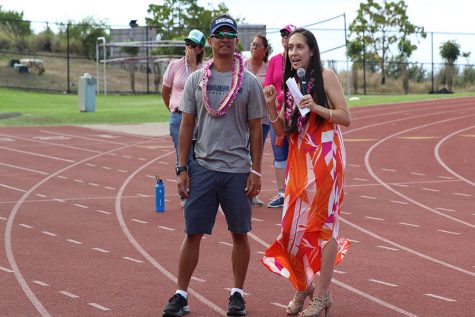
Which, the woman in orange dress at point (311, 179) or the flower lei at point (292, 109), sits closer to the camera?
the woman in orange dress at point (311, 179)

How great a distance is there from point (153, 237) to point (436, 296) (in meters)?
3.62

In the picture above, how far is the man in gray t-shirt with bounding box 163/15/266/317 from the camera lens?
709 centimetres

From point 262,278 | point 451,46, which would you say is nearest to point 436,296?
point 262,278

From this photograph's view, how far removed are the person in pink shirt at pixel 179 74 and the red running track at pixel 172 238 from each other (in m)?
1.12

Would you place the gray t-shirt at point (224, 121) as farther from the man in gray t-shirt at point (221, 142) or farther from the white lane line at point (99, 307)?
the white lane line at point (99, 307)

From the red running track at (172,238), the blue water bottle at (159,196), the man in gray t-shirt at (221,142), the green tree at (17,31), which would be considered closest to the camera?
the man in gray t-shirt at (221,142)

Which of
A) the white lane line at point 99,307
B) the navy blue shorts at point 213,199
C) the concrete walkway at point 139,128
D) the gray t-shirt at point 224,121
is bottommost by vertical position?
the white lane line at point 99,307

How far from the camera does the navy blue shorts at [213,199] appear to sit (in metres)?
7.12

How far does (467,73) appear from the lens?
62500 mm

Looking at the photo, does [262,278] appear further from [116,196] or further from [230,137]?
[116,196]

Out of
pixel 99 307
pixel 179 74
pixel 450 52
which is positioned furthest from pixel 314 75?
pixel 450 52

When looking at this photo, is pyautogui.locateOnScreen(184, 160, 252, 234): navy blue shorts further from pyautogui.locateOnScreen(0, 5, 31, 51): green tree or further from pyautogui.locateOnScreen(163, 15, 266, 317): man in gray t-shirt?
pyautogui.locateOnScreen(0, 5, 31, 51): green tree

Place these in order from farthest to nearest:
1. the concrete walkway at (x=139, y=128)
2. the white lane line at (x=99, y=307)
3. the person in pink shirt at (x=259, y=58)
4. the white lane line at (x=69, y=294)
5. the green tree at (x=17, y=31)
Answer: the green tree at (x=17, y=31)
the concrete walkway at (x=139, y=128)
the person in pink shirt at (x=259, y=58)
the white lane line at (x=69, y=294)
the white lane line at (x=99, y=307)

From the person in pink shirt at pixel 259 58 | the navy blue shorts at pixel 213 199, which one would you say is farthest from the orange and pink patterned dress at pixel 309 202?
the person in pink shirt at pixel 259 58
